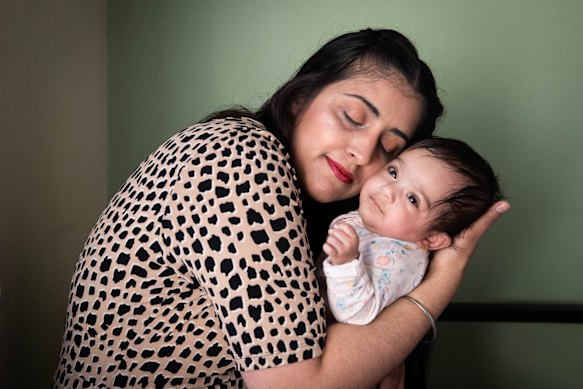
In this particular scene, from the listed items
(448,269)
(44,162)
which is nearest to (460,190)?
(448,269)

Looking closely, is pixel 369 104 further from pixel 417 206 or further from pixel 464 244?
pixel 464 244

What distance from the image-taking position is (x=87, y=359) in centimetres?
100

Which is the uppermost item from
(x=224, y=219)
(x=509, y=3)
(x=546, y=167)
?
(x=509, y=3)

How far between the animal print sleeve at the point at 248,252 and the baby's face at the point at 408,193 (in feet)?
1.24

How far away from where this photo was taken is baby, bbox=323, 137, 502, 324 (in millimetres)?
1217

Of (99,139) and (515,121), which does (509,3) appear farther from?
(99,139)

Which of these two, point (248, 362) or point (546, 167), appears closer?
point (248, 362)

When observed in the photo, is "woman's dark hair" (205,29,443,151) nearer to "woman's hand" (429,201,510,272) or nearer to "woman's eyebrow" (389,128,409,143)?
"woman's eyebrow" (389,128,409,143)

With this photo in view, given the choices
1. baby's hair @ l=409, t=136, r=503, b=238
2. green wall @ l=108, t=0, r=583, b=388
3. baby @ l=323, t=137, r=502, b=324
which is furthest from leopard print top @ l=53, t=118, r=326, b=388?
green wall @ l=108, t=0, r=583, b=388

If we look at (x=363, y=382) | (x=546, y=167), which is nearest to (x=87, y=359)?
(x=363, y=382)

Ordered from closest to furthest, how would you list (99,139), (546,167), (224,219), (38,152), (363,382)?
(224,219) < (363,382) < (38,152) < (99,139) < (546,167)

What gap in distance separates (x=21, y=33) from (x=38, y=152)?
0.29m

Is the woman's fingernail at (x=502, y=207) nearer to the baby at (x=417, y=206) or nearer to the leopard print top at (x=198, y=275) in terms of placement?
the baby at (x=417, y=206)

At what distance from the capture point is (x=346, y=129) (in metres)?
1.18
